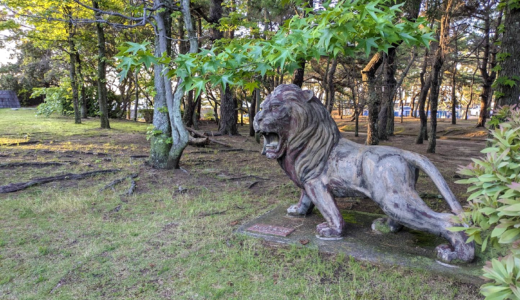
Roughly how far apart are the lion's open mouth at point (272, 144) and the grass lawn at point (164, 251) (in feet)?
3.32

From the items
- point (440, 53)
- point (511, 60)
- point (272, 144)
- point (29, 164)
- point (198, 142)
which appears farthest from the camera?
point (198, 142)

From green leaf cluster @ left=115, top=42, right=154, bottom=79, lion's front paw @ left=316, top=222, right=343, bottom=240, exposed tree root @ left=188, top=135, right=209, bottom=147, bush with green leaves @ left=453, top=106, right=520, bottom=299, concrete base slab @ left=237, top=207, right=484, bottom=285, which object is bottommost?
concrete base slab @ left=237, top=207, right=484, bottom=285

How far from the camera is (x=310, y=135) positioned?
12.5 feet

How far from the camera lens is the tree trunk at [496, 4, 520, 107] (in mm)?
5650

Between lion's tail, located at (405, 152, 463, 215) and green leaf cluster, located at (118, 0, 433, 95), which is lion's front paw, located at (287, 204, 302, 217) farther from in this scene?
green leaf cluster, located at (118, 0, 433, 95)

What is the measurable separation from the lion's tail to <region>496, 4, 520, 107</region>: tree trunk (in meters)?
3.60

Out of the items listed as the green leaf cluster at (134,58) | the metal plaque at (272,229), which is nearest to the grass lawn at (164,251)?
the metal plaque at (272,229)

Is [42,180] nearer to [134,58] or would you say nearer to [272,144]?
[134,58]

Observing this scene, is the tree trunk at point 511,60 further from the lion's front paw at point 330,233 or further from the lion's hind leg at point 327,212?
the lion's front paw at point 330,233

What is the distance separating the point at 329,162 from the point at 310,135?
0.37m

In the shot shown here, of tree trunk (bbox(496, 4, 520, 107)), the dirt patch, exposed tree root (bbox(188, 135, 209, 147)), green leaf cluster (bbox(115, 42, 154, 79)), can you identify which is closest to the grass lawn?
the dirt patch

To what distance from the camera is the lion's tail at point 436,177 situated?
316cm

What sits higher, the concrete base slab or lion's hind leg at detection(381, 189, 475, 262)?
lion's hind leg at detection(381, 189, 475, 262)

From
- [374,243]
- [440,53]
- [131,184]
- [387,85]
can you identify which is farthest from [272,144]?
[387,85]
